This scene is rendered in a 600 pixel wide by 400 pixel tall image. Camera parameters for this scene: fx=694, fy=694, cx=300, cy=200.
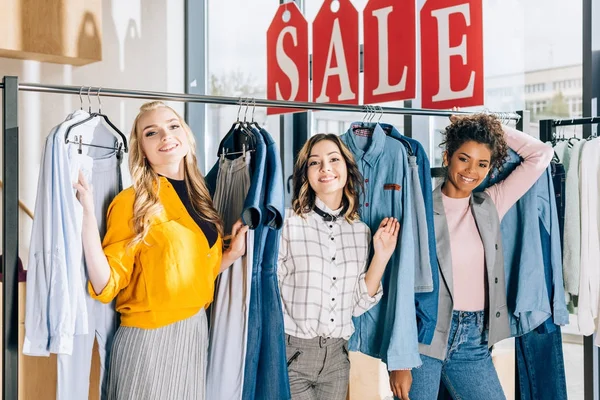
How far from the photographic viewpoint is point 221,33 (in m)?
4.38

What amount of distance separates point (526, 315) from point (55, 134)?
1711 millimetres

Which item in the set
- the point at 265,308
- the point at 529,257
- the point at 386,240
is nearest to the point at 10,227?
the point at 265,308

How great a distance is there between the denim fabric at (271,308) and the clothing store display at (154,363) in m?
0.19

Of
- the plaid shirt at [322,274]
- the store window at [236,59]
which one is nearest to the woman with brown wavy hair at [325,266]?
the plaid shirt at [322,274]

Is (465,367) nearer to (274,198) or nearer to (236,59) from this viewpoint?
(274,198)

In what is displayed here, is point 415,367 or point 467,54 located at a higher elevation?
point 467,54

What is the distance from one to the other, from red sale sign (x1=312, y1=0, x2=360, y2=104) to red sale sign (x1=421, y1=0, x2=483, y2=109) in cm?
40

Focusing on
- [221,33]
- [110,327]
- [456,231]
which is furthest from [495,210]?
[221,33]

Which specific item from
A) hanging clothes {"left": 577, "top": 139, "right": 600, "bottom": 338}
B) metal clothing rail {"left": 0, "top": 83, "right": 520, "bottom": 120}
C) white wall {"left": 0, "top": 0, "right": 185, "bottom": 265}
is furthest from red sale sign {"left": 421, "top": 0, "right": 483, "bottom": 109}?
white wall {"left": 0, "top": 0, "right": 185, "bottom": 265}

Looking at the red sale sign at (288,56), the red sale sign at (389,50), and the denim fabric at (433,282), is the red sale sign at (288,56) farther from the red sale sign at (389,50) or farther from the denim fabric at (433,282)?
the denim fabric at (433,282)

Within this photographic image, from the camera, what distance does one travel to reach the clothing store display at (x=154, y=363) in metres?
2.04

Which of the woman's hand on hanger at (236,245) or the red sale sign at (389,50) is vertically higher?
the red sale sign at (389,50)

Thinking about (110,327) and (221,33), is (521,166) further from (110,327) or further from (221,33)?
(221,33)

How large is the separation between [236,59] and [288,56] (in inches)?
26.4
